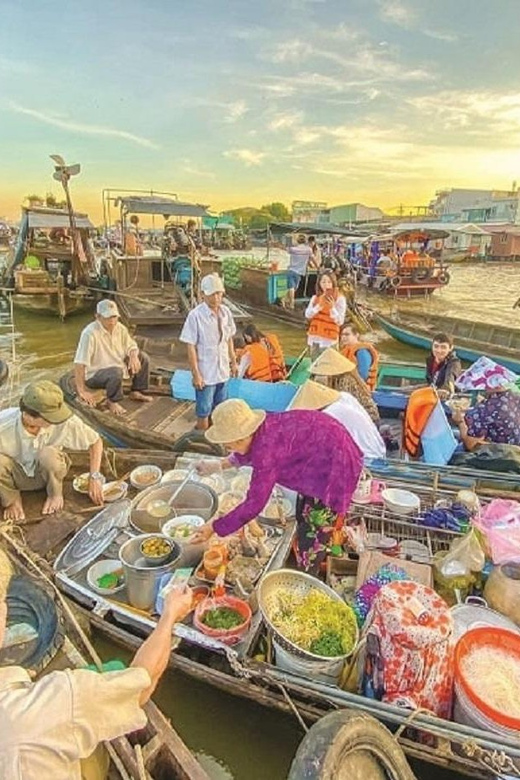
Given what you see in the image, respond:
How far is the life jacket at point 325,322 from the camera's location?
6629mm

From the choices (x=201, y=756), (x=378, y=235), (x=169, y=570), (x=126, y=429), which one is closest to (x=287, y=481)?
(x=169, y=570)

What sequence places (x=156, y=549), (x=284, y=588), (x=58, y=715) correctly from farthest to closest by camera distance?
1. (x=156, y=549)
2. (x=284, y=588)
3. (x=58, y=715)

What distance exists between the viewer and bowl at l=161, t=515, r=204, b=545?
332cm

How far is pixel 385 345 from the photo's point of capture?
13.3 meters

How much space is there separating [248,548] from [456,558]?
142 cm

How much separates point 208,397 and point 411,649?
3.52 meters

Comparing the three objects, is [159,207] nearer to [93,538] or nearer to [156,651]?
[93,538]

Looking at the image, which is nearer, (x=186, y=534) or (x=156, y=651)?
(x=156, y=651)

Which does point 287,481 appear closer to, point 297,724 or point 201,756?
point 297,724

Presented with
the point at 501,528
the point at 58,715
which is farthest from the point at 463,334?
the point at 58,715

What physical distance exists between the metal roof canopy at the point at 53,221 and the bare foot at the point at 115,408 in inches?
462

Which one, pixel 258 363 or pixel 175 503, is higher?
pixel 258 363

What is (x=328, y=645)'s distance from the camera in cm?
251

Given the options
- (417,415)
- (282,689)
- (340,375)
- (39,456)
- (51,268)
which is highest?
(51,268)
